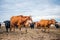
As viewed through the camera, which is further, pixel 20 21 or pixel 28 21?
pixel 20 21

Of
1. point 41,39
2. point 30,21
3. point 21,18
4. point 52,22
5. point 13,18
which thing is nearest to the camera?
point 41,39

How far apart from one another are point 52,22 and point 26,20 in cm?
833

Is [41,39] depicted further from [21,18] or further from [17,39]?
[21,18]

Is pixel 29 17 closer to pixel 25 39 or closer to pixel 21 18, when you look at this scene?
pixel 21 18

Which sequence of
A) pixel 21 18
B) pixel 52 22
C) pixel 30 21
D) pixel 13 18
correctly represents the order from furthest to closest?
pixel 52 22
pixel 13 18
pixel 21 18
pixel 30 21

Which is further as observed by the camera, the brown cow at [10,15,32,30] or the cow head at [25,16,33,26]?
the brown cow at [10,15,32,30]

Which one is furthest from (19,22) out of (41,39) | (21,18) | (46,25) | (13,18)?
(46,25)

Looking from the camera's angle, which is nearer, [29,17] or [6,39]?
[6,39]

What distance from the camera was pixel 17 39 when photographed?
13750 mm

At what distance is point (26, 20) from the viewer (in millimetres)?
20500

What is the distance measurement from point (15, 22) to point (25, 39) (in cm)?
818

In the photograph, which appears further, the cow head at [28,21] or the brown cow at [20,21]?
the brown cow at [20,21]

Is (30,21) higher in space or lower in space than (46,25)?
higher

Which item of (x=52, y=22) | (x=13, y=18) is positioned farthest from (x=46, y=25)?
(x=13, y=18)
